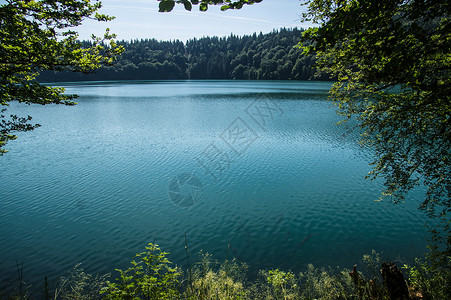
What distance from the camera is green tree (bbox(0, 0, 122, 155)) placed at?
9.06m

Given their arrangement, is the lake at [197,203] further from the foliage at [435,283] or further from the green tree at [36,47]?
the green tree at [36,47]

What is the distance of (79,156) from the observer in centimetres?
3025

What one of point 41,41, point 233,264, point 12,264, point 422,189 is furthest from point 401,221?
point 12,264

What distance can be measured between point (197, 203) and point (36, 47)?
1443cm

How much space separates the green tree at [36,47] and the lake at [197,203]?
8072 millimetres

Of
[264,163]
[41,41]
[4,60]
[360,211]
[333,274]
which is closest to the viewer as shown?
[4,60]

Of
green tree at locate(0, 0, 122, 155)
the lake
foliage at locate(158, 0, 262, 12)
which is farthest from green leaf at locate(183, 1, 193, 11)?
the lake

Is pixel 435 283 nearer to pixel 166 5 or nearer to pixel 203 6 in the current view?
pixel 203 6

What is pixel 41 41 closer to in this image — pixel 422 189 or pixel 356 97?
pixel 356 97

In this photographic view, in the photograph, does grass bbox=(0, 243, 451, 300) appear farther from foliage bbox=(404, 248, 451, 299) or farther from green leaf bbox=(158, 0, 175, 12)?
green leaf bbox=(158, 0, 175, 12)

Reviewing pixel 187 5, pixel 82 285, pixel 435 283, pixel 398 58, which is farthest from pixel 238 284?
pixel 187 5

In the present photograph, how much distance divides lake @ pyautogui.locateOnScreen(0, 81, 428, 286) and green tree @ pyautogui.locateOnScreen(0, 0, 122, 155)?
8.07m

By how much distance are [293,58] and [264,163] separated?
542 feet

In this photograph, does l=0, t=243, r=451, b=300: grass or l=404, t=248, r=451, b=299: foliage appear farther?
l=0, t=243, r=451, b=300: grass
